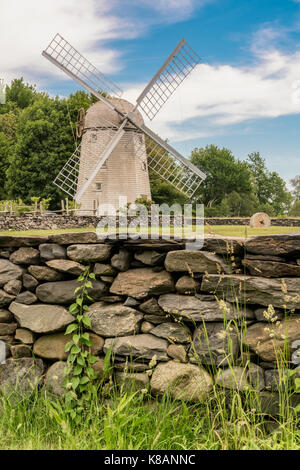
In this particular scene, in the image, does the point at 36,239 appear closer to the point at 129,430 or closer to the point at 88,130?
the point at 129,430

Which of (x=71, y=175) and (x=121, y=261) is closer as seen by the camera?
(x=121, y=261)

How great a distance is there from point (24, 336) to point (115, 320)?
981mm

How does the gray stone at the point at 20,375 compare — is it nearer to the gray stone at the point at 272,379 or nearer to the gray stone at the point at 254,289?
the gray stone at the point at 254,289

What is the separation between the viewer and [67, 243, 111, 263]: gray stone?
385cm

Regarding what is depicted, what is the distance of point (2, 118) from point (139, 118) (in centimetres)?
2115

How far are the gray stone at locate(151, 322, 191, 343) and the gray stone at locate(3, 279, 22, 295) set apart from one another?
1.47 metres

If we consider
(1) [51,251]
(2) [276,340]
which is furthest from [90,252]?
(2) [276,340]

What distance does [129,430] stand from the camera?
3.09 m

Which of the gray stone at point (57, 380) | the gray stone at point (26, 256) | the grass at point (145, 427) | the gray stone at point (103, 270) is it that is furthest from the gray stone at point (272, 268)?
the gray stone at point (26, 256)

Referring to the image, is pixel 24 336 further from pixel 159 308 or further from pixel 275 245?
pixel 275 245

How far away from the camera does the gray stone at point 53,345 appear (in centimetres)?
392

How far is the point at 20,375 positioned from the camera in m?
3.98
